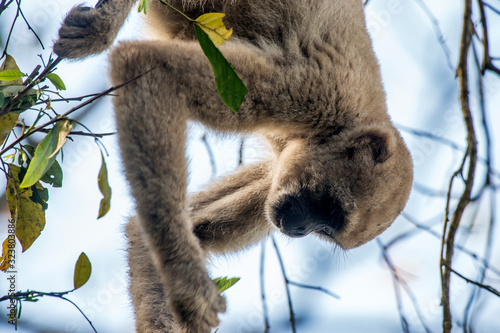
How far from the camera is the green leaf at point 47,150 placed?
2.43 metres

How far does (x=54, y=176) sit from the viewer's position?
2.89 meters

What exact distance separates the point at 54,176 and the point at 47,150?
45 centimetres

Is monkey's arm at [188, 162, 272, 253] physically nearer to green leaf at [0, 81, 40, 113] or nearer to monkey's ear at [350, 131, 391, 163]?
monkey's ear at [350, 131, 391, 163]

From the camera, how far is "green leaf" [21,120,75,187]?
243cm

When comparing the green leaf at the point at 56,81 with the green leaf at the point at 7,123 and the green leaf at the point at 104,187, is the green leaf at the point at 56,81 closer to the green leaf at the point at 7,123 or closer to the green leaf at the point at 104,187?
the green leaf at the point at 7,123

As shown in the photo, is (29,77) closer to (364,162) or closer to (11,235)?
(11,235)

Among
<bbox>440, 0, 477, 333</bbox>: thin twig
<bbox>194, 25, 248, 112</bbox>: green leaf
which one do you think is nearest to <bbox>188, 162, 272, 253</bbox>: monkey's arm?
<bbox>440, 0, 477, 333</bbox>: thin twig

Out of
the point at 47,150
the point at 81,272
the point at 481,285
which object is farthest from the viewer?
the point at 481,285

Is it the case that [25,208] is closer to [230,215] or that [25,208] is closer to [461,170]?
[230,215]

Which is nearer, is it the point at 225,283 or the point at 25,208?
the point at 25,208

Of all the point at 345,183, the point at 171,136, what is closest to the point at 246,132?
the point at 171,136

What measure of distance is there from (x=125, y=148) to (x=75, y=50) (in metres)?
0.71

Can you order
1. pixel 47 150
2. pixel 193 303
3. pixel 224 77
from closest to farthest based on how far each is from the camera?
pixel 224 77 < pixel 47 150 < pixel 193 303

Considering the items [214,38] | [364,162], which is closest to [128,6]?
[214,38]
